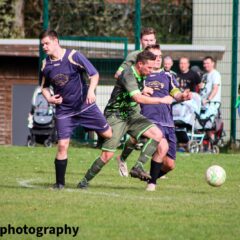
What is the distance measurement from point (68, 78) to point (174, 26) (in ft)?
54.5

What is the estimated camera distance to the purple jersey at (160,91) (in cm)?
1262

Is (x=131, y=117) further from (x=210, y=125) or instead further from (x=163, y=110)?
(x=210, y=125)

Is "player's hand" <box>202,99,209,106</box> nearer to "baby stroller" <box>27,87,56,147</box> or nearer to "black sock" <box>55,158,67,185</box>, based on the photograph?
"baby stroller" <box>27,87,56,147</box>

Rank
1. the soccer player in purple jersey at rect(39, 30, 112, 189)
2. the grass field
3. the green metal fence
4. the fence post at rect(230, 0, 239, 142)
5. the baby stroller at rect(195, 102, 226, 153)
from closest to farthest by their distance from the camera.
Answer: the grass field, the soccer player in purple jersey at rect(39, 30, 112, 189), the baby stroller at rect(195, 102, 226, 153), the fence post at rect(230, 0, 239, 142), the green metal fence

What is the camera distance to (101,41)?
2045 centimetres

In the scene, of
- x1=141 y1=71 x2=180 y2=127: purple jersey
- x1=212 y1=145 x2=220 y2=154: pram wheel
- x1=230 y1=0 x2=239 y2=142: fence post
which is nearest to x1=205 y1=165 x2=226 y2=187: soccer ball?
x1=141 y1=71 x2=180 y2=127: purple jersey

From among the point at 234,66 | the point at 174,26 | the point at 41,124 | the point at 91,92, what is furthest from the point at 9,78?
the point at 91,92

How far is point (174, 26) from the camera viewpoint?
28.1m

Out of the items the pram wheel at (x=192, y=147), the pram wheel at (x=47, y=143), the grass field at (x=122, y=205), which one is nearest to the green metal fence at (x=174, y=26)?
the pram wheel at (x=192, y=147)

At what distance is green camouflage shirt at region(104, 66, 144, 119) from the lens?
11.8 meters

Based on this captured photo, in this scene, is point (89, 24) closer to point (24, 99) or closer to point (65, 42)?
point (24, 99)

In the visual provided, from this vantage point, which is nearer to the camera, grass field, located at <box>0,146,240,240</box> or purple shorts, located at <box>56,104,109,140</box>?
grass field, located at <box>0,146,240,240</box>

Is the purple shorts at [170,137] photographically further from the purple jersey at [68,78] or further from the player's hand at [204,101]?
the player's hand at [204,101]

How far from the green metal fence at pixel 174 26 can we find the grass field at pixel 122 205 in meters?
5.44
